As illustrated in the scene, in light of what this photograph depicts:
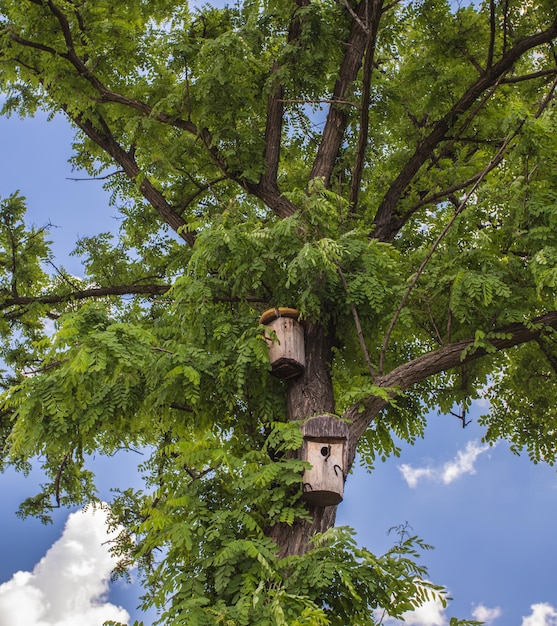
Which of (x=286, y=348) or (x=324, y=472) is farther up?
(x=286, y=348)

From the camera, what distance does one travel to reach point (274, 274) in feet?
23.7

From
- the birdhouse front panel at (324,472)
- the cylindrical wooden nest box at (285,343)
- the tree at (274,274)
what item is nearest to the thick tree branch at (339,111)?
the tree at (274,274)

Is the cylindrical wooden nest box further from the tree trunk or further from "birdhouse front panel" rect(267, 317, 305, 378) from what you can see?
the tree trunk

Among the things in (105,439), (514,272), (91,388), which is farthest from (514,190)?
(105,439)

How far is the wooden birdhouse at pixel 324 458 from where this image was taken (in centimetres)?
583

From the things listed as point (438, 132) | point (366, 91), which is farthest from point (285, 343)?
point (438, 132)

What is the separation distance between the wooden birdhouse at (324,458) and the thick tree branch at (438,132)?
3.25 meters

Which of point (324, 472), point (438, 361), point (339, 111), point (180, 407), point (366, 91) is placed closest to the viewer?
point (324, 472)

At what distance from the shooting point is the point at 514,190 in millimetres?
6715

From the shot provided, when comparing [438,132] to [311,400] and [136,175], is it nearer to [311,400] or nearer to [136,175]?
[136,175]

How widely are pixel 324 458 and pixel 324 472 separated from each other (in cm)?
13

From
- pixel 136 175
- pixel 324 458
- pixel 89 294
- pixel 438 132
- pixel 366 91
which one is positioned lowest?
pixel 324 458

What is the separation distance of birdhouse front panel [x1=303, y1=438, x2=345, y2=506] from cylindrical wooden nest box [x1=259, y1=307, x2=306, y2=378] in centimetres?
87

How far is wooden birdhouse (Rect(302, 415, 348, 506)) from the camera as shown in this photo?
5832 millimetres
